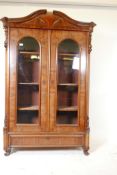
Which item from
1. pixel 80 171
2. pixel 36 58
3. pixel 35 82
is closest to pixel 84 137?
pixel 80 171

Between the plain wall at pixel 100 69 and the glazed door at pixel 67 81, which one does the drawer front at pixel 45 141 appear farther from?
the plain wall at pixel 100 69

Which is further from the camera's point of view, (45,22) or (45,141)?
(45,141)

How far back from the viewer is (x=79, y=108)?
9.96 feet

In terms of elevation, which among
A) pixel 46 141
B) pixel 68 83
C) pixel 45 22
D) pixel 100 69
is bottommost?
pixel 46 141

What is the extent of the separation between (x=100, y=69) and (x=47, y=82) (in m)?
0.99

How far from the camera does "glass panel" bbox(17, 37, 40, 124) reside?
9.78ft

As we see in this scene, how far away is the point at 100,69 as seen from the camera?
354 cm

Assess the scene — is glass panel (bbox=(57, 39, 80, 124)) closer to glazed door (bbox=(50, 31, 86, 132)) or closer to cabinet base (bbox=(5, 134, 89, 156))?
glazed door (bbox=(50, 31, 86, 132))

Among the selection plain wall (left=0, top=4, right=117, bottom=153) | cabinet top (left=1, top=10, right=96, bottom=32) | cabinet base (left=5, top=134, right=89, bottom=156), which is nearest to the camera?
cabinet top (left=1, top=10, right=96, bottom=32)

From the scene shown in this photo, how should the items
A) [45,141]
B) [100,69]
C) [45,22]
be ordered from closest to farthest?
[45,22]
[45,141]
[100,69]

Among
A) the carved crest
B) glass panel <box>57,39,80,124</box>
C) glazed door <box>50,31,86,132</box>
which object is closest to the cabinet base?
glazed door <box>50,31,86,132</box>

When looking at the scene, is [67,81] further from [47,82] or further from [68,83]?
[47,82]

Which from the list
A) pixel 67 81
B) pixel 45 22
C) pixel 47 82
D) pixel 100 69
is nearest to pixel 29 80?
pixel 47 82

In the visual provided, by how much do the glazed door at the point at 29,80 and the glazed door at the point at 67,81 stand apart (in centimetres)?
10
